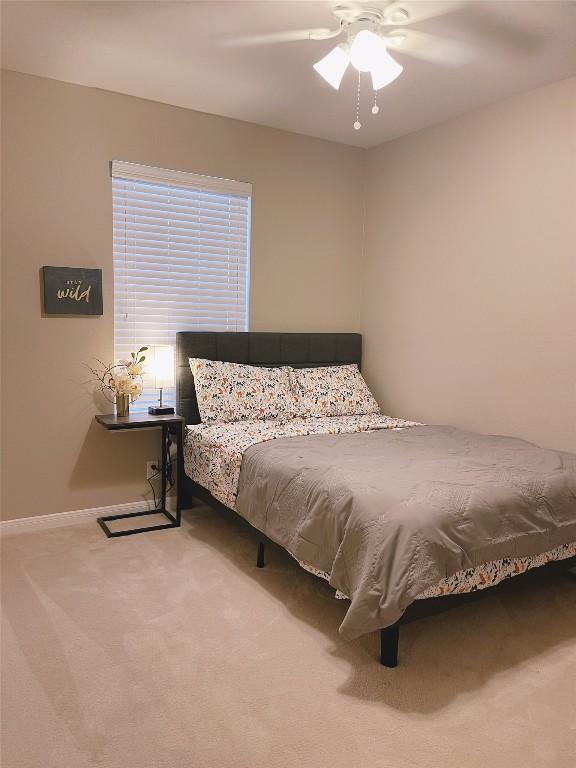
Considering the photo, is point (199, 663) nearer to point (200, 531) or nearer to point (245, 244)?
point (200, 531)

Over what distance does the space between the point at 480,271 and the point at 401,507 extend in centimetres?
217

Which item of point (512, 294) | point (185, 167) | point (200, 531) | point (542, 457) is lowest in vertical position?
point (200, 531)

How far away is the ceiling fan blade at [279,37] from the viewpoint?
275 cm

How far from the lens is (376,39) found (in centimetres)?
254

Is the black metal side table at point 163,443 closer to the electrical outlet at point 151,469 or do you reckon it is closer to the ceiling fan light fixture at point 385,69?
the electrical outlet at point 151,469

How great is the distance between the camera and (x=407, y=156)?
4.32 m

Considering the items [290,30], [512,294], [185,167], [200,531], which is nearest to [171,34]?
[290,30]

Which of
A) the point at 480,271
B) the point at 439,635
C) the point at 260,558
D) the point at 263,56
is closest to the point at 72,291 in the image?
the point at 263,56

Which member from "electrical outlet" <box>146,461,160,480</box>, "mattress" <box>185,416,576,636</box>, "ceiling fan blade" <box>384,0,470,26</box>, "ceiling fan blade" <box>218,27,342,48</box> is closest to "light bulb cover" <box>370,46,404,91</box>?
"ceiling fan blade" <box>384,0,470,26</box>

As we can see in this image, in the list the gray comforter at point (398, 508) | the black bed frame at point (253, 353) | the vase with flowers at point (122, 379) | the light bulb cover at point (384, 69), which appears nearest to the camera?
the gray comforter at point (398, 508)

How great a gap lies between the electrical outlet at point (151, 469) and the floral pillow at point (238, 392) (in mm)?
507

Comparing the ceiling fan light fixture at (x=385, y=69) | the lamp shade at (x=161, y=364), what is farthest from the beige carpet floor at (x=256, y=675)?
the ceiling fan light fixture at (x=385, y=69)

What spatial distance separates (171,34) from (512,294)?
239 centimetres

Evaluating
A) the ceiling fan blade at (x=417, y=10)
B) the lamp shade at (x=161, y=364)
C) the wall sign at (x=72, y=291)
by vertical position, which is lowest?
the lamp shade at (x=161, y=364)
